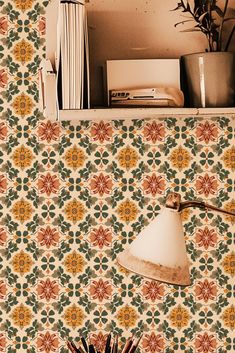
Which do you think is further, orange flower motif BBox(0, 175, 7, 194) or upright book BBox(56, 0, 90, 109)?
orange flower motif BBox(0, 175, 7, 194)

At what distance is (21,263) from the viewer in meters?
1.94

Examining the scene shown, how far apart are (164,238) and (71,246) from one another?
0.63 meters

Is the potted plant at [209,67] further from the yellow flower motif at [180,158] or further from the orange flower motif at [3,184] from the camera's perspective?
the orange flower motif at [3,184]

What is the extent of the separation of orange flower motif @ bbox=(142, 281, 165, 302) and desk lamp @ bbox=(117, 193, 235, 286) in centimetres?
56

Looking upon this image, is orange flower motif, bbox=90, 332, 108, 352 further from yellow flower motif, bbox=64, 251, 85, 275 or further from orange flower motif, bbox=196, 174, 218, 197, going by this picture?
orange flower motif, bbox=196, 174, 218, 197

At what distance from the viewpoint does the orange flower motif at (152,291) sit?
77.4 inches

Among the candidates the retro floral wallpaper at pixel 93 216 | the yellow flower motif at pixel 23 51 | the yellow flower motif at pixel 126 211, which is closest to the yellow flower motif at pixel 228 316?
the retro floral wallpaper at pixel 93 216

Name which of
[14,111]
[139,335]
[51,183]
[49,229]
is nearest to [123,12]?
[14,111]

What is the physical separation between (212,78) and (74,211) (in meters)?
0.64

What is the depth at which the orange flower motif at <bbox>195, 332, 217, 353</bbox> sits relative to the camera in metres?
1.98

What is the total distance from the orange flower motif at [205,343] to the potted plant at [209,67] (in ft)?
2.63

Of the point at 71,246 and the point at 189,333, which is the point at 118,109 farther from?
the point at 189,333

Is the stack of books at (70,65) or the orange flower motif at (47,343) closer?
the stack of books at (70,65)

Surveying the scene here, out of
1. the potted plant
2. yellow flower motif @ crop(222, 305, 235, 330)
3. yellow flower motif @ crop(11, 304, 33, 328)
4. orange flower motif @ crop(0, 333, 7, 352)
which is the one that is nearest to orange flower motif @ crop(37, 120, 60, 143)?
the potted plant
